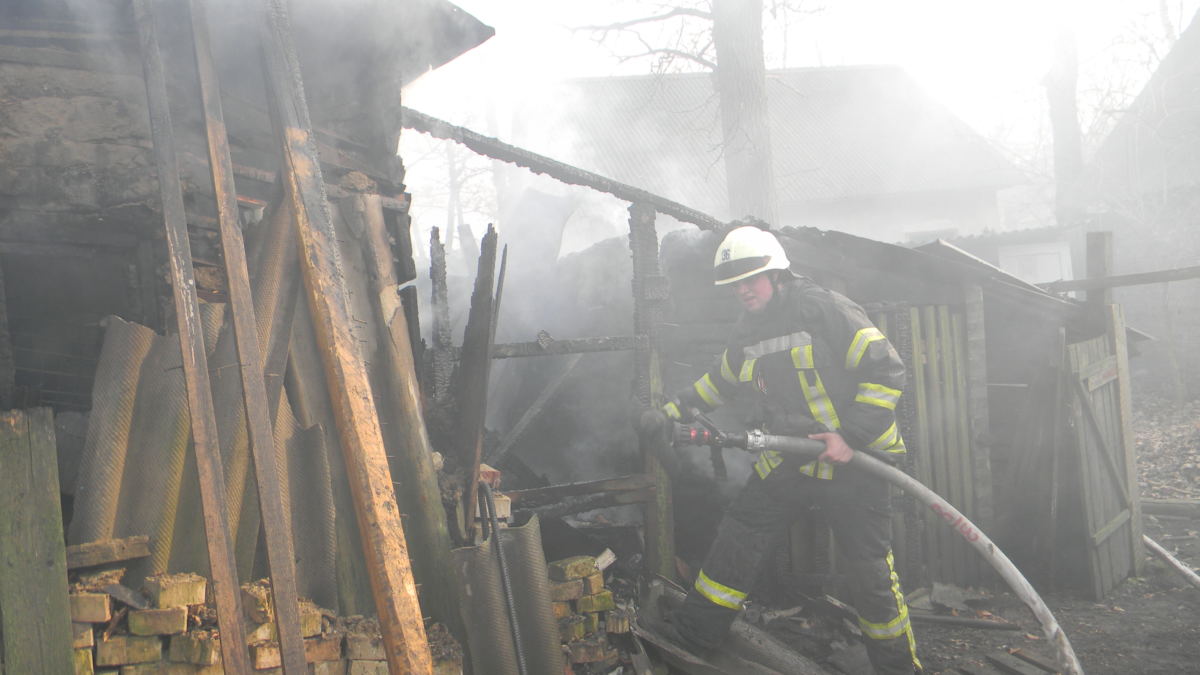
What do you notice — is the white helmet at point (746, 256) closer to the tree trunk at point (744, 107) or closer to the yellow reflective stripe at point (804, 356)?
the yellow reflective stripe at point (804, 356)

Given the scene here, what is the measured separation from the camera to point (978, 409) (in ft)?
20.1

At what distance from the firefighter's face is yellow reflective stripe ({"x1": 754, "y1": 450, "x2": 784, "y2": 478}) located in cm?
85

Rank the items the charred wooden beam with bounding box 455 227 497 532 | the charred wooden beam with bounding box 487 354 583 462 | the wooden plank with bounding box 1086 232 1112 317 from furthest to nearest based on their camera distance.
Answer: the wooden plank with bounding box 1086 232 1112 317 → the charred wooden beam with bounding box 487 354 583 462 → the charred wooden beam with bounding box 455 227 497 532

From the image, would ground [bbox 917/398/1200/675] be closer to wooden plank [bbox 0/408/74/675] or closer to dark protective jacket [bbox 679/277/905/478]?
dark protective jacket [bbox 679/277/905/478]

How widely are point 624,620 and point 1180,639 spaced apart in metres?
3.69

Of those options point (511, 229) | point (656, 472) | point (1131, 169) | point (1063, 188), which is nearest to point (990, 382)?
point (656, 472)

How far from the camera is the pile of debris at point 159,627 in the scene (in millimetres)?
2395

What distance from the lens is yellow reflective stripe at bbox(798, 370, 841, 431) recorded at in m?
4.34

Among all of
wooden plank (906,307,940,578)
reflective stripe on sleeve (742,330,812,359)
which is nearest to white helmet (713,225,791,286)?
reflective stripe on sleeve (742,330,812,359)

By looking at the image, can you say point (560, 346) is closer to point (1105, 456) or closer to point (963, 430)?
point (963, 430)

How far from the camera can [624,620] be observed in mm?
3924

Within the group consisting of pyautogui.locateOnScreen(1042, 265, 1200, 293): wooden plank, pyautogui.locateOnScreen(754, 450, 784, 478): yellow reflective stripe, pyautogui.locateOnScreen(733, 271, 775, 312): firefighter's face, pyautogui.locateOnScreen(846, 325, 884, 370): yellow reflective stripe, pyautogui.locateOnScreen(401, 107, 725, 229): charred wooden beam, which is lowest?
pyautogui.locateOnScreen(754, 450, 784, 478): yellow reflective stripe

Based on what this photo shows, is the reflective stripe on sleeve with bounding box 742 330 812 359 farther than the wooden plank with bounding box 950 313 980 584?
No

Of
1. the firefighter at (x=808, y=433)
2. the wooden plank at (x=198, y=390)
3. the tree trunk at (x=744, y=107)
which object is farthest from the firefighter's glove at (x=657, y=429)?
the tree trunk at (x=744, y=107)
